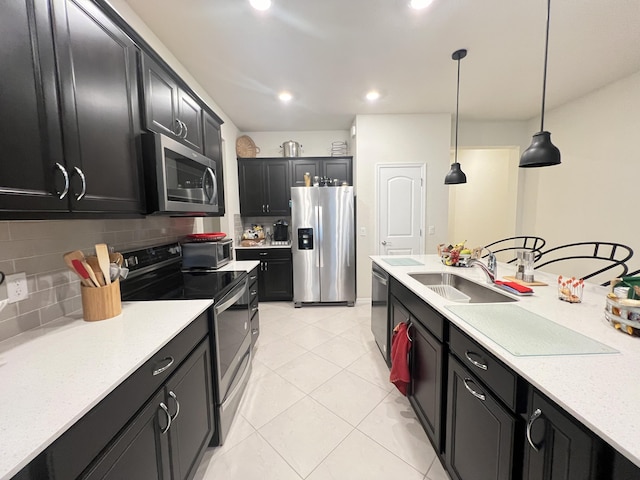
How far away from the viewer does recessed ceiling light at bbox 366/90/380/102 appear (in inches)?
112

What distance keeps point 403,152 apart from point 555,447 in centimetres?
345

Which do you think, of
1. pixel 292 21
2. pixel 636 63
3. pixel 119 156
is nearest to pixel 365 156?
pixel 292 21

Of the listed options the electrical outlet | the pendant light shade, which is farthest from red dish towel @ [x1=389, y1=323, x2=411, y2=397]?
the electrical outlet

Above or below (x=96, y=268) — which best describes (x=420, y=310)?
below

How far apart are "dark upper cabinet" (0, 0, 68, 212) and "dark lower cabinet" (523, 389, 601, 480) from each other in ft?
5.34

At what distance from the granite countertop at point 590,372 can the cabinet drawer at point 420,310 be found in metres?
0.09

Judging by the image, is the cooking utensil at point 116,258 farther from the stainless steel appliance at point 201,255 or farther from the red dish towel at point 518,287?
the red dish towel at point 518,287

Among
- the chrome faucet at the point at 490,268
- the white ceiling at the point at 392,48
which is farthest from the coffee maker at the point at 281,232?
the chrome faucet at the point at 490,268

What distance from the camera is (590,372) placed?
0.71 meters

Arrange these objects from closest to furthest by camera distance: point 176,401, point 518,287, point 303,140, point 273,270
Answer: point 176,401 → point 518,287 → point 273,270 → point 303,140

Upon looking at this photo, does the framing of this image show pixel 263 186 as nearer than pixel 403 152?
No

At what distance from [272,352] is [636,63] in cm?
442

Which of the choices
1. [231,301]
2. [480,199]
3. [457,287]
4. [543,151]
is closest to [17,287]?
[231,301]

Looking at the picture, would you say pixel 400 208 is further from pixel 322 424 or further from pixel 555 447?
pixel 555 447
